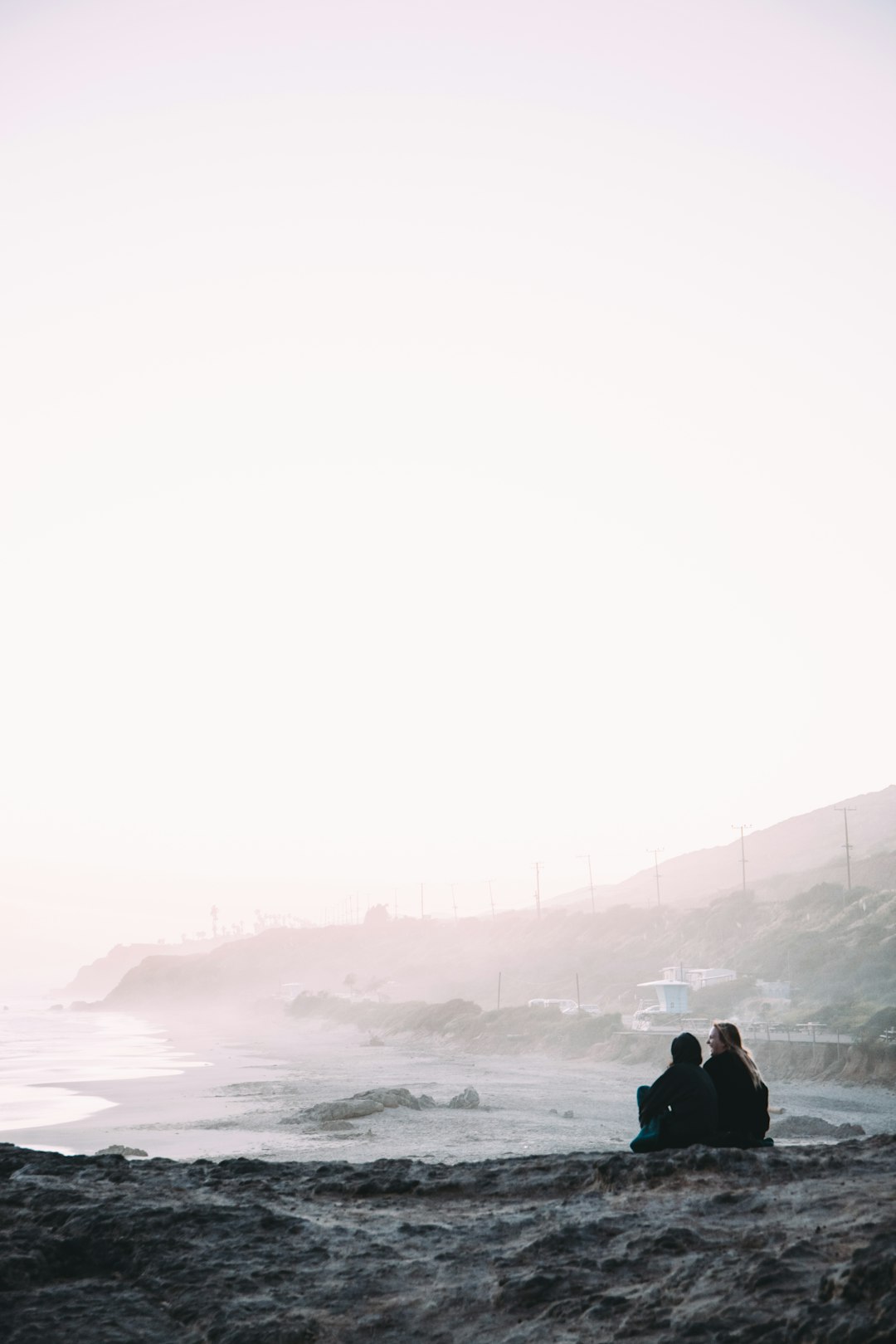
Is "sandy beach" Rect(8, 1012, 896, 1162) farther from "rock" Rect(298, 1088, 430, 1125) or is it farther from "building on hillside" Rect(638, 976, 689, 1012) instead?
"building on hillside" Rect(638, 976, 689, 1012)

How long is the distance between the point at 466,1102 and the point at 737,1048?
26512 mm

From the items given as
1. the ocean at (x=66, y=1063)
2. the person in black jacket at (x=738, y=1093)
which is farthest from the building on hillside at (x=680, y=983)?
the person in black jacket at (x=738, y=1093)

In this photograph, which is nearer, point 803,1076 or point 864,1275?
point 864,1275

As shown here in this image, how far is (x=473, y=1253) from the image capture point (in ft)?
15.5

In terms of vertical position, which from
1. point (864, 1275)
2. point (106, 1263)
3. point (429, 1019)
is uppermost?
point (864, 1275)

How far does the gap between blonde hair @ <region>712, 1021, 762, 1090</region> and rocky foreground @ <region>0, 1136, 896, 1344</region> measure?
68 cm

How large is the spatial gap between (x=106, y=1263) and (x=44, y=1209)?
657mm

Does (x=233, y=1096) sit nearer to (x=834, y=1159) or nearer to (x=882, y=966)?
(x=834, y=1159)

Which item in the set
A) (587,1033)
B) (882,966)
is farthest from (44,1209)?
(882,966)

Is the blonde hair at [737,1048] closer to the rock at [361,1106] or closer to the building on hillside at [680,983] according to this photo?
the rock at [361,1106]

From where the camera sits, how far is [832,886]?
8606cm

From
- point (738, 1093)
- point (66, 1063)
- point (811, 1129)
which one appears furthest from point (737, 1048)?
point (66, 1063)

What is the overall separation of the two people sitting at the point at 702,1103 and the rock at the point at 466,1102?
25.7 m

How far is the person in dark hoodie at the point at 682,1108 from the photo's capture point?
242 inches
